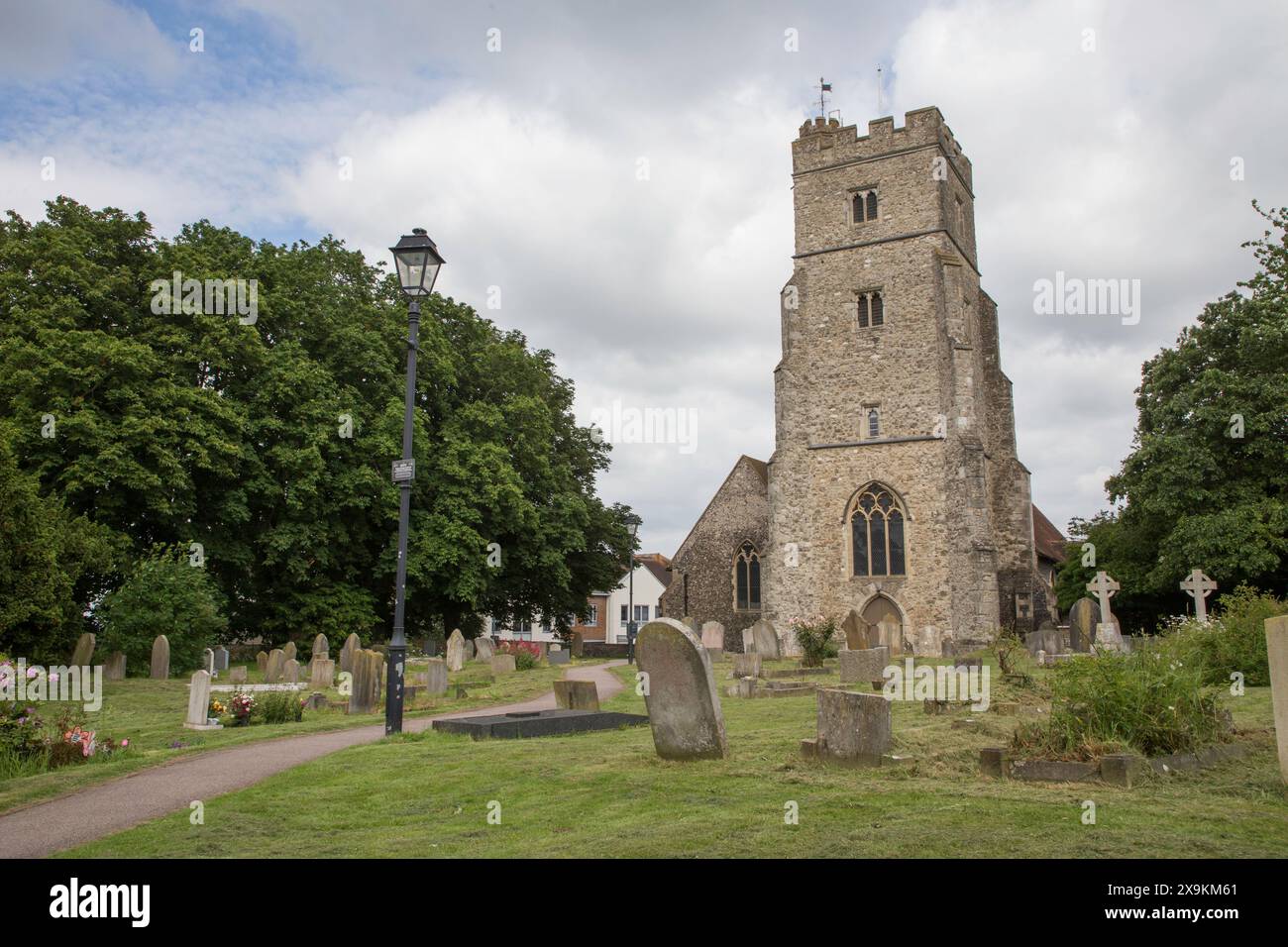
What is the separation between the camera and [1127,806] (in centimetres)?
561

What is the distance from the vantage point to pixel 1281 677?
6.11 m

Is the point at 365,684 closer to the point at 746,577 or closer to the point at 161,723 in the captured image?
the point at 161,723

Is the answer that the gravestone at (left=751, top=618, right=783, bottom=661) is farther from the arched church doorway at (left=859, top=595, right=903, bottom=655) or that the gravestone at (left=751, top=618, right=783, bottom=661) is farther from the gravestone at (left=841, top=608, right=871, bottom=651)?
the gravestone at (left=841, top=608, right=871, bottom=651)

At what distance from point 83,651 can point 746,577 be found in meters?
23.2

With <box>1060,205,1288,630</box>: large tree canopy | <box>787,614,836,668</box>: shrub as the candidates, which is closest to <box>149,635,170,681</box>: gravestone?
<box>787,614,836,668</box>: shrub

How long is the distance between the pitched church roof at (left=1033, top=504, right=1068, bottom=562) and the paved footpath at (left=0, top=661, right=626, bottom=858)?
35.4 metres

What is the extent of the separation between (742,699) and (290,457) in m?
15.4

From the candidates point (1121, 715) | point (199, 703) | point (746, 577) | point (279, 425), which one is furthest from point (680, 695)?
point (746, 577)

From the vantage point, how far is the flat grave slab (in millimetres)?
10891

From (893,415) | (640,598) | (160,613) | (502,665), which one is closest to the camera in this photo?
(160,613)

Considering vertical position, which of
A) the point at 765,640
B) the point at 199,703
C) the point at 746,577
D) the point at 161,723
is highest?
the point at 746,577

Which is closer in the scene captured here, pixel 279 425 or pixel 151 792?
pixel 151 792

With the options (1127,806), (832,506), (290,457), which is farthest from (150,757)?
(832,506)

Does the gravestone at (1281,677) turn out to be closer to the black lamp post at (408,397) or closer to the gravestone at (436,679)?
the black lamp post at (408,397)
